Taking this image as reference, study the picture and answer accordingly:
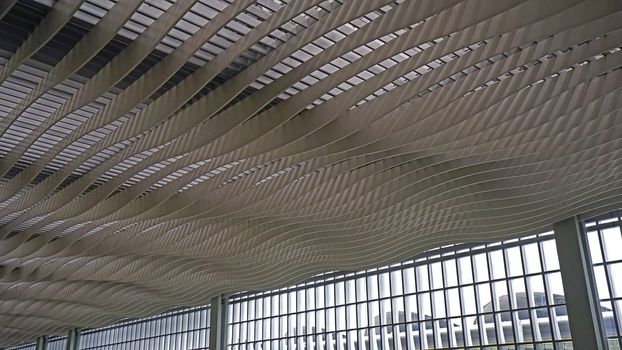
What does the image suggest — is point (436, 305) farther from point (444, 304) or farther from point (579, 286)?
point (579, 286)

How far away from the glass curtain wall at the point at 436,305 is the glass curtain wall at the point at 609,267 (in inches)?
70.0

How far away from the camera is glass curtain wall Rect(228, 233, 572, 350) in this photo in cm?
2595

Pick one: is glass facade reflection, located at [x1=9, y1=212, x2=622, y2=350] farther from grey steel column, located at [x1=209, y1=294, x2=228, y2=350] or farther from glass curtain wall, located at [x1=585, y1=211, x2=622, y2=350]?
grey steel column, located at [x1=209, y1=294, x2=228, y2=350]

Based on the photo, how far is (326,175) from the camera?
20.2 m

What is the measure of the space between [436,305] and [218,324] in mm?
15748

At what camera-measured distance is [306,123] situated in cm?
1564

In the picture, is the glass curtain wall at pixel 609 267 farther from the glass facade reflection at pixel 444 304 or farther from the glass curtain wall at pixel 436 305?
the glass curtain wall at pixel 436 305

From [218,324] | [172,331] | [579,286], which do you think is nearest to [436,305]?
[579,286]

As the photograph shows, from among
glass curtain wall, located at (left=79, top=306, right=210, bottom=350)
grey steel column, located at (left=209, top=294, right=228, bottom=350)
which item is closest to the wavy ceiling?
grey steel column, located at (left=209, top=294, right=228, bottom=350)

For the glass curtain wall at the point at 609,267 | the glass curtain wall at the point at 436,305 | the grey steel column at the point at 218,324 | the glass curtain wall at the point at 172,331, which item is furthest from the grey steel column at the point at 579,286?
the glass curtain wall at the point at 172,331

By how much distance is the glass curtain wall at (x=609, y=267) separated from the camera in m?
23.2

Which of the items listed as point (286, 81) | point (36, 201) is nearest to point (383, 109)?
point (286, 81)

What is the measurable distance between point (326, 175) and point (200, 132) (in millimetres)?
5451

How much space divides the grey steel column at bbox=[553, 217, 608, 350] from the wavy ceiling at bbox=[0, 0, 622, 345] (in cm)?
104
